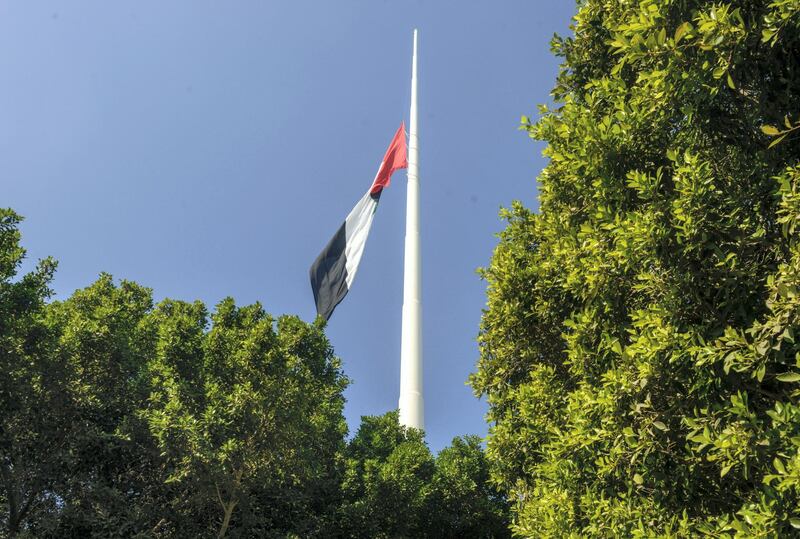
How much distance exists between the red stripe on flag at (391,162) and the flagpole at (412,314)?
1528 mm

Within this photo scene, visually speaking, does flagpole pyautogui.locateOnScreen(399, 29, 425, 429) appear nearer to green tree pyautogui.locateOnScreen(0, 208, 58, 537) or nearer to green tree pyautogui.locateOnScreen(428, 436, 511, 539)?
green tree pyautogui.locateOnScreen(428, 436, 511, 539)

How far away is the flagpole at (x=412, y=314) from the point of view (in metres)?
24.6

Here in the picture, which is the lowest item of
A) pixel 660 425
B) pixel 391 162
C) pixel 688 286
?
pixel 660 425

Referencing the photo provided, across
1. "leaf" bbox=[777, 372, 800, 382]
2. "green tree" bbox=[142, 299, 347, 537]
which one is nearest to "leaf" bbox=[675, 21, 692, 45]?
"leaf" bbox=[777, 372, 800, 382]

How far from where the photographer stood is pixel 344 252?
98.2 ft

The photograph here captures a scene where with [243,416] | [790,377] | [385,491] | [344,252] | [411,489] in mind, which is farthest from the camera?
[344,252]

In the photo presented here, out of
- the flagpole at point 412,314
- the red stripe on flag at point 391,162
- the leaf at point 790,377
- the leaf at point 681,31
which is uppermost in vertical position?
the red stripe on flag at point 391,162

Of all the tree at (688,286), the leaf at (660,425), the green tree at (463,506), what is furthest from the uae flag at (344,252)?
the leaf at (660,425)

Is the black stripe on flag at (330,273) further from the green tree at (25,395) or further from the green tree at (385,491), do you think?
the green tree at (25,395)

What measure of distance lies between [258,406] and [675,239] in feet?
37.0

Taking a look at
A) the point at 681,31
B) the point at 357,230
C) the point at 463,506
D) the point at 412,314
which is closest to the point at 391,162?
the point at 357,230

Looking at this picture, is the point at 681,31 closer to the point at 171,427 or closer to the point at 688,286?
the point at 688,286

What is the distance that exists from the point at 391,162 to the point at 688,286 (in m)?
26.5

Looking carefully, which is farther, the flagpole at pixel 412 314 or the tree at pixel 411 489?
the flagpole at pixel 412 314
